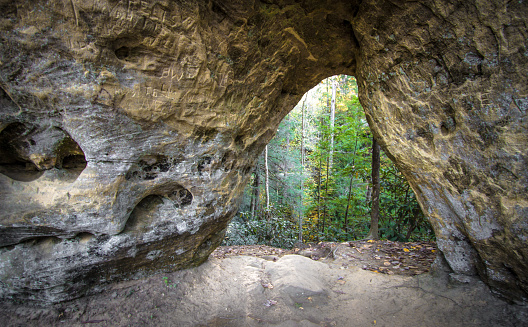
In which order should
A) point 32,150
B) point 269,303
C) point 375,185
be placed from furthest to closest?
point 375,185 < point 269,303 < point 32,150

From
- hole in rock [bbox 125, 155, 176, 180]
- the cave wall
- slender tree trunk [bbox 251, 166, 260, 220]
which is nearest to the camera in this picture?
the cave wall

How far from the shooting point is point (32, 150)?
2.66 metres

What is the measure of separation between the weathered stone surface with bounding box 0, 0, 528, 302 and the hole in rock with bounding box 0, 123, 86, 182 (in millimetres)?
17

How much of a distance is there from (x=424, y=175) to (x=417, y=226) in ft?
14.3

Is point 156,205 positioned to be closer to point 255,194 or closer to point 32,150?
point 32,150

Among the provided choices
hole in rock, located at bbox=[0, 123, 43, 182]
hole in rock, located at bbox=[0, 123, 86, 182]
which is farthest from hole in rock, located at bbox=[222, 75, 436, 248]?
hole in rock, located at bbox=[0, 123, 43, 182]

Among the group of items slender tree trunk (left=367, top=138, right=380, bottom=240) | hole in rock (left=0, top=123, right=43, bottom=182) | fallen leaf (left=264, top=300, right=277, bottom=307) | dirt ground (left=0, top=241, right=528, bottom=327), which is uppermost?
hole in rock (left=0, top=123, right=43, bottom=182)

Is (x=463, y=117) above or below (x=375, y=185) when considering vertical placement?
above

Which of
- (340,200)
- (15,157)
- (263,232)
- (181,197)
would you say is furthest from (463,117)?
(263,232)

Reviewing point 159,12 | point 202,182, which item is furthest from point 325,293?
point 159,12

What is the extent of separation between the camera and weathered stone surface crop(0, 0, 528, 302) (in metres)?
2.33

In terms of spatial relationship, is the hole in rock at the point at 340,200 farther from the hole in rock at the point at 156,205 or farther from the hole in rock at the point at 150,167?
the hole in rock at the point at 150,167

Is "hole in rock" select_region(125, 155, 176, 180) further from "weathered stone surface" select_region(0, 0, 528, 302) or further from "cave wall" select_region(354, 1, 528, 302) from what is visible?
"cave wall" select_region(354, 1, 528, 302)

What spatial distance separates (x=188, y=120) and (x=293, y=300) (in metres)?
3.30
